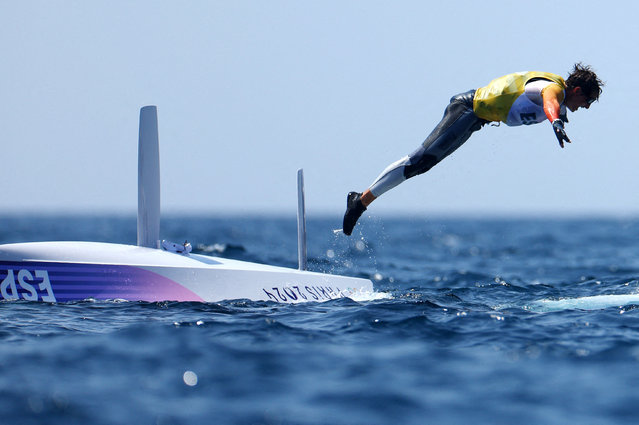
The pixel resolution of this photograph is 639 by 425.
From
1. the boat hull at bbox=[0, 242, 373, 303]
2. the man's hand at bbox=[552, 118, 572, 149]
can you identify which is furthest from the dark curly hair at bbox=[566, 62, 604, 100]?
the boat hull at bbox=[0, 242, 373, 303]

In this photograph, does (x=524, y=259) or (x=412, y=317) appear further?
(x=524, y=259)

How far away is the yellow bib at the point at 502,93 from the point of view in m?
6.95

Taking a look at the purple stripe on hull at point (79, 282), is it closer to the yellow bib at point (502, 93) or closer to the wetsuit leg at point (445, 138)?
the wetsuit leg at point (445, 138)

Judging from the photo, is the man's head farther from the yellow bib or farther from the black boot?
the black boot

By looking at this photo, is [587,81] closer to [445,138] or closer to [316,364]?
[445,138]

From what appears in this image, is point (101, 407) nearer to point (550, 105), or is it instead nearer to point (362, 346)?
point (362, 346)

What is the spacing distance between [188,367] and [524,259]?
17.5 metres

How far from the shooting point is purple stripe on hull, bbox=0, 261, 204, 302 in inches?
267

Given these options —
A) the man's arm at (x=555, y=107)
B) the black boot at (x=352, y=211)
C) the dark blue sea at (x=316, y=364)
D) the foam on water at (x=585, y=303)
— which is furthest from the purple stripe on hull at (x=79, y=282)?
the man's arm at (x=555, y=107)

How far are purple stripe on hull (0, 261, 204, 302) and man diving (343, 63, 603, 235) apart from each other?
2.13 meters

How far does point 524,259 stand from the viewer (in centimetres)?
2088

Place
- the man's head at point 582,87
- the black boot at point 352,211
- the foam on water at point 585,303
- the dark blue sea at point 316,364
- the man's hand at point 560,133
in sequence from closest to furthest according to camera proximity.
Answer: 1. the dark blue sea at point 316,364
2. the man's hand at point 560,133
3. the man's head at point 582,87
4. the foam on water at point 585,303
5. the black boot at point 352,211

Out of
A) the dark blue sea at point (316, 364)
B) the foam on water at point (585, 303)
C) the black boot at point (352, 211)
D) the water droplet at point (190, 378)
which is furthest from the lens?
the black boot at point (352, 211)

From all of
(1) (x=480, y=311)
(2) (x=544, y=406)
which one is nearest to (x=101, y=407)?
(2) (x=544, y=406)
